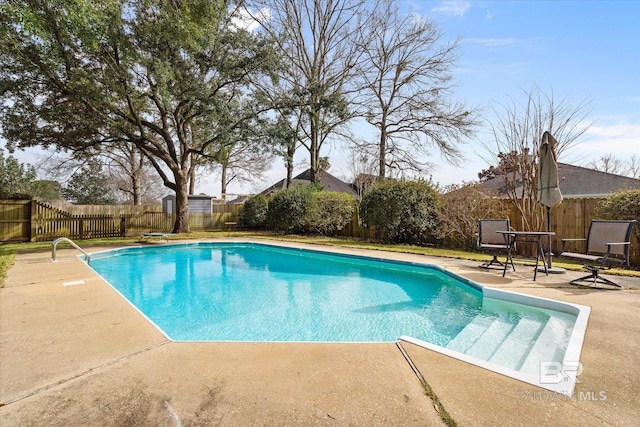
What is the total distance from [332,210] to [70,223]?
1174 centimetres

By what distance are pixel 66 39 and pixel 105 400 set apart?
12065 millimetres

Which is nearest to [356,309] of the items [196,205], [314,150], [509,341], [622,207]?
[509,341]

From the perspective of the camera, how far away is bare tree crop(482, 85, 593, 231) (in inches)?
308

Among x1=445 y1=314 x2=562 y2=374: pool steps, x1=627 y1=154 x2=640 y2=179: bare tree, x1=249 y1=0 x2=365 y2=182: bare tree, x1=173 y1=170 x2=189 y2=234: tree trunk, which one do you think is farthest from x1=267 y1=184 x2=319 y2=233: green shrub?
x1=627 y1=154 x2=640 y2=179: bare tree

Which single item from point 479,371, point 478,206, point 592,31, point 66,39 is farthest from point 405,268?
point 66,39

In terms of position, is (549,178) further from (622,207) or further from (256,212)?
(256,212)

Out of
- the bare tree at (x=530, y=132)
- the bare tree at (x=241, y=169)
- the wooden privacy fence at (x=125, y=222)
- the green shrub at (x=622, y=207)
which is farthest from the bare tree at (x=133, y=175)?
the green shrub at (x=622, y=207)

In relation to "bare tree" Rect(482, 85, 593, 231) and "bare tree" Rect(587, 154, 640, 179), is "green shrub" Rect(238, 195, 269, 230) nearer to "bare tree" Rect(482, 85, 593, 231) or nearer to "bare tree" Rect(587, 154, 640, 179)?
"bare tree" Rect(482, 85, 593, 231)

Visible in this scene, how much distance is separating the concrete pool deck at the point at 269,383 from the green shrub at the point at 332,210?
35.7 feet

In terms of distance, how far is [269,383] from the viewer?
7.06 feet

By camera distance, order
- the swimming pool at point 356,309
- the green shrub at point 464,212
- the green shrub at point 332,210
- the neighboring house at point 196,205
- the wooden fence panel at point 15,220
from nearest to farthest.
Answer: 1. the swimming pool at point 356,309
2. the green shrub at point 464,212
3. the wooden fence panel at point 15,220
4. the green shrub at point 332,210
5. the neighboring house at point 196,205

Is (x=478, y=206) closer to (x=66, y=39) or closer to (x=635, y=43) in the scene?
(x=635, y=43)

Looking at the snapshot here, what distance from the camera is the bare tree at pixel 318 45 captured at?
57.6ft

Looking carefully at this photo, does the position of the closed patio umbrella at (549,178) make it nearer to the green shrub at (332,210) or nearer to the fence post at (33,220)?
the green shrub at (332,210)
